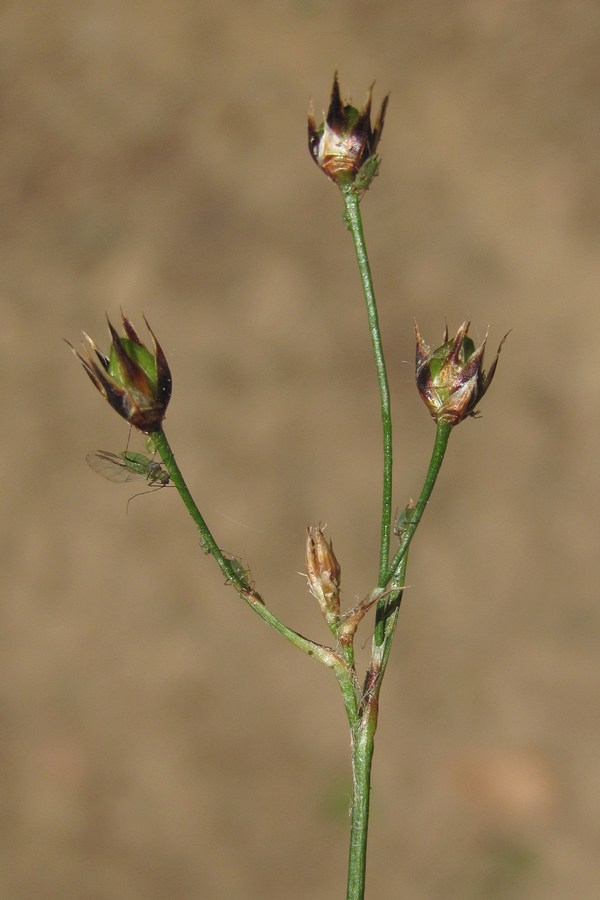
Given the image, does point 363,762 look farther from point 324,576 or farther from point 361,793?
point 324,576

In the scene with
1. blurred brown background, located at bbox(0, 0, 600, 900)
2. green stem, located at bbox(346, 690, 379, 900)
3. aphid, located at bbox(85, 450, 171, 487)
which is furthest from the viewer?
blurred brown background, located at bbox(0, 0, 600, 900)

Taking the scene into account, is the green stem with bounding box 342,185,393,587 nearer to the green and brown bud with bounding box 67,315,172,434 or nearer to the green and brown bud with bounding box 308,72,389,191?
the green and brown bud with bounding box 308,72,389,191

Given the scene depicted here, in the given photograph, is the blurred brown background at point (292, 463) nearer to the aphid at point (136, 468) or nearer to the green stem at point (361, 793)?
the aphid at point (136, 468)

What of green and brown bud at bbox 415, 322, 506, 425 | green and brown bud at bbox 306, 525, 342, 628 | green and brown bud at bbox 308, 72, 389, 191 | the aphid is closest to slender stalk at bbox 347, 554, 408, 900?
green and brown bud at bbox 306, 525, 342, 628

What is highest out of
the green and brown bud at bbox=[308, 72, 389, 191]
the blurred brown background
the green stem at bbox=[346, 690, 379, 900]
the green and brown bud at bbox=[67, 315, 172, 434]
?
the blurred brown background

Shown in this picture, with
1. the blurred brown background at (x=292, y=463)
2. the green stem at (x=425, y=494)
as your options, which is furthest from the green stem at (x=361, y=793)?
the blurred brown background at (x=292, y=463)

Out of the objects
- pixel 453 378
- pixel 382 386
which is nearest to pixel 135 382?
pixel 382 386

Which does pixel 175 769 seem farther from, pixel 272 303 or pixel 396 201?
pixel 396 201
